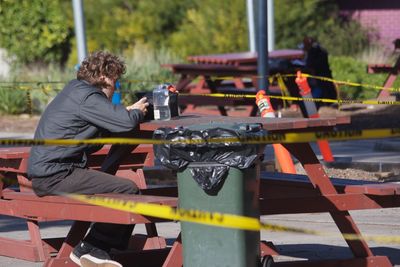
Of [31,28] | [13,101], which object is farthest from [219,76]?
[31,28]

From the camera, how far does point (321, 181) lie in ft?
23.1

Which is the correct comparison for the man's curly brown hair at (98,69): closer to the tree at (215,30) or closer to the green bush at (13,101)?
the green bush at (13,101)

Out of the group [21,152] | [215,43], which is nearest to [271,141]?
[21,152]

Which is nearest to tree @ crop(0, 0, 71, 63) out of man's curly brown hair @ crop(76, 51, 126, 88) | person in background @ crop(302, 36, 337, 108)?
person in background @ crop(302, 36, 337, 108)

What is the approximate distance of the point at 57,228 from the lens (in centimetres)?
972

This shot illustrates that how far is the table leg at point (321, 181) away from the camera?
700 centimetres

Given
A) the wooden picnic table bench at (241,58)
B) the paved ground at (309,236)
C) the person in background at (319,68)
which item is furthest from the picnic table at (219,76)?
the paved ground at (309,236)

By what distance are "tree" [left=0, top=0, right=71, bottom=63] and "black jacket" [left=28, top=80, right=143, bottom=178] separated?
68.5ft

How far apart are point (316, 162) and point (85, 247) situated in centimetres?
155

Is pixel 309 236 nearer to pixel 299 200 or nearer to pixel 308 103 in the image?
pixel 299 200

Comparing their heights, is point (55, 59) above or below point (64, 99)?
below

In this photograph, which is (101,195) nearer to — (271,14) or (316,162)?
(316,162)

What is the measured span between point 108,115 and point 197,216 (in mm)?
1441

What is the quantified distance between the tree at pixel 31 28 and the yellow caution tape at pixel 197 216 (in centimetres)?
2192
